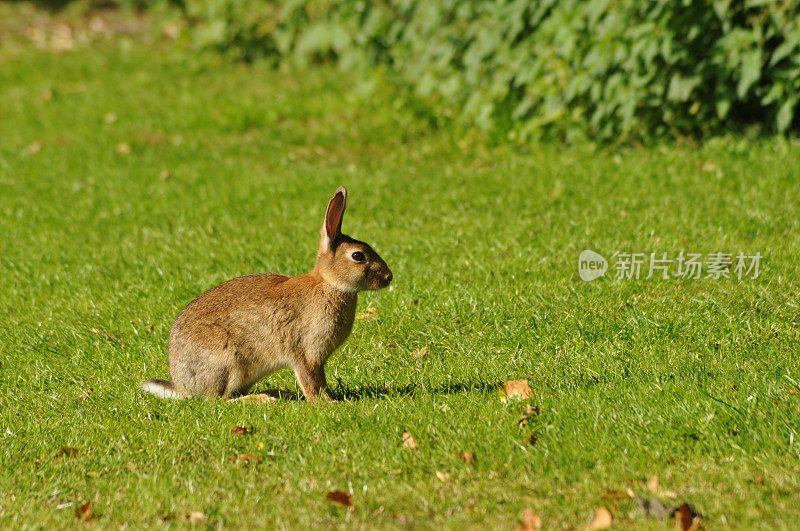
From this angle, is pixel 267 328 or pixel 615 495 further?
pixel 267 328

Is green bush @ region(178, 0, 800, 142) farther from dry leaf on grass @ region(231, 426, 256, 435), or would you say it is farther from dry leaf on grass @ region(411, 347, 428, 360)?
dry leaf on grass @ region(231, 426, 256, 435)

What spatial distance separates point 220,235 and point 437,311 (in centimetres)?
253

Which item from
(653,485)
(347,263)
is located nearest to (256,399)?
(347,263)

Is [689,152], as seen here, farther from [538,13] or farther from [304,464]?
[304,464]

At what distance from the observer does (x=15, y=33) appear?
15.8 m

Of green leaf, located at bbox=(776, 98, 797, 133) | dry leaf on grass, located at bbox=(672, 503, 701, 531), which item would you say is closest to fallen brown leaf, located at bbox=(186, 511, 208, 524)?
dry leaf on grass, located at bbox=(672, 503, 701, 531)

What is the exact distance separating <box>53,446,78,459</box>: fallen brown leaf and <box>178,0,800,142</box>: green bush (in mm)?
6011

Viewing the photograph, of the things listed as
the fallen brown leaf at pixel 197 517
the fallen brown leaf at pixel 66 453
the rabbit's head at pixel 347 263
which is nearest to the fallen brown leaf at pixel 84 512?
the fallen brown leaf at pixel 197 517

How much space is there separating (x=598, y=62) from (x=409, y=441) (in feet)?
17.6

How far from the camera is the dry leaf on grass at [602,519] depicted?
11.4ft

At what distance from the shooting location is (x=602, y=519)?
3488 mm

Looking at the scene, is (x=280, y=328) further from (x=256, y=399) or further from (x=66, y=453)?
(x=66, y=453)

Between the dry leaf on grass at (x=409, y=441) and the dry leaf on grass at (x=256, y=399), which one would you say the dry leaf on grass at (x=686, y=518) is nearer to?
the dry leaf on grass at (x=409, y=441)

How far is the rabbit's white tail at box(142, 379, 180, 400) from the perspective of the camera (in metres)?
4.74
